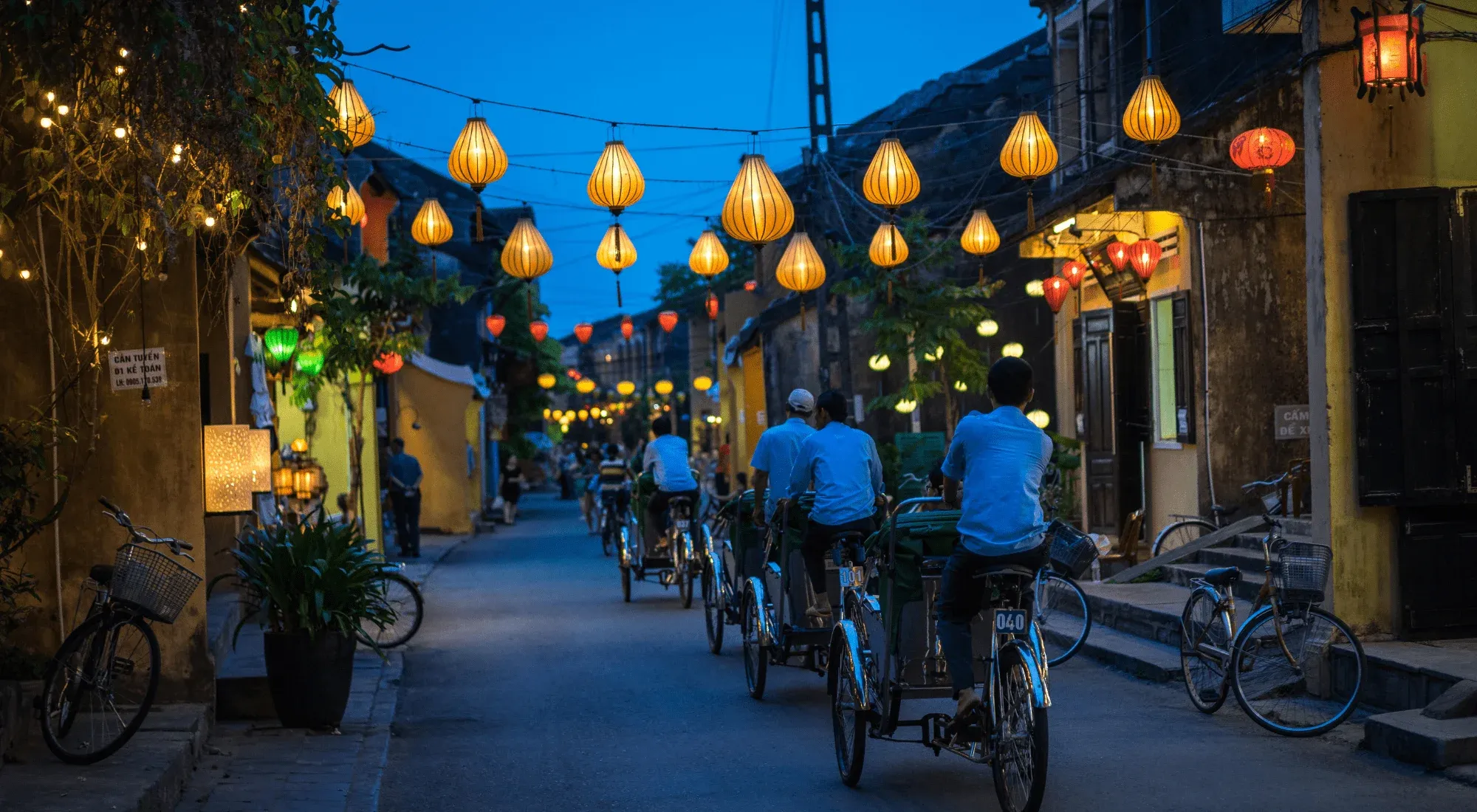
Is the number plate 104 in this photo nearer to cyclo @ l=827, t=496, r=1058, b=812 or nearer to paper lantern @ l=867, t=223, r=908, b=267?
cyclo @ l=827, t=496, r=1058, b=812

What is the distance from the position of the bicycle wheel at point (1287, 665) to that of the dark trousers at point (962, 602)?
2516mm

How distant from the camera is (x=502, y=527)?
37344mm

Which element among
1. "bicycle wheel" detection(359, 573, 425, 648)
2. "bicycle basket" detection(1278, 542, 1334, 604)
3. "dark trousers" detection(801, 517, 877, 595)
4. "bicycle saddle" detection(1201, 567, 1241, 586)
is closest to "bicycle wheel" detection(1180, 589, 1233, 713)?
"bicycle saddle" detection(1201, 567, 1241, 586)

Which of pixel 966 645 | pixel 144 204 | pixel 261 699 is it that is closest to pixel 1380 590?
pixel 966 645

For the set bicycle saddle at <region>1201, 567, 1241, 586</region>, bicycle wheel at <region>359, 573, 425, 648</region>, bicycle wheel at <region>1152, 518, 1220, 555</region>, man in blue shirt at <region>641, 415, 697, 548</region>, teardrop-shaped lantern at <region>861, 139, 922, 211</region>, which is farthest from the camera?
man in blue shirt at <region>641, 415, 697, 548</region>

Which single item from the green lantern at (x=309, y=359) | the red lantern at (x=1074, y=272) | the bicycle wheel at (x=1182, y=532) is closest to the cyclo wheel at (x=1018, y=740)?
the bicycle wheel at (x=1182, y=532)

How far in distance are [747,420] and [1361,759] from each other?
3643 cm

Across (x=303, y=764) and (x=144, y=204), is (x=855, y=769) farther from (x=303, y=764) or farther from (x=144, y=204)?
(x=144, y=204)

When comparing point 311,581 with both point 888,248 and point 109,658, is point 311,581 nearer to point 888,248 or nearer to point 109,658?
point 109,658

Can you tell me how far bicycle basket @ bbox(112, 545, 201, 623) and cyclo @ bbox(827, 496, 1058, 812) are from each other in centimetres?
340

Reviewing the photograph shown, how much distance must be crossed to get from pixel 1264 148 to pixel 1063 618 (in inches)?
172

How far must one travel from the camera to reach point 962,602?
681cm

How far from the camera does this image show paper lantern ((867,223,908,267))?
1703 centimetres

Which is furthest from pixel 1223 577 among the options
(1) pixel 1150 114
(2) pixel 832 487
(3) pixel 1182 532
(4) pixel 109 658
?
(3) pixel 1182 532
